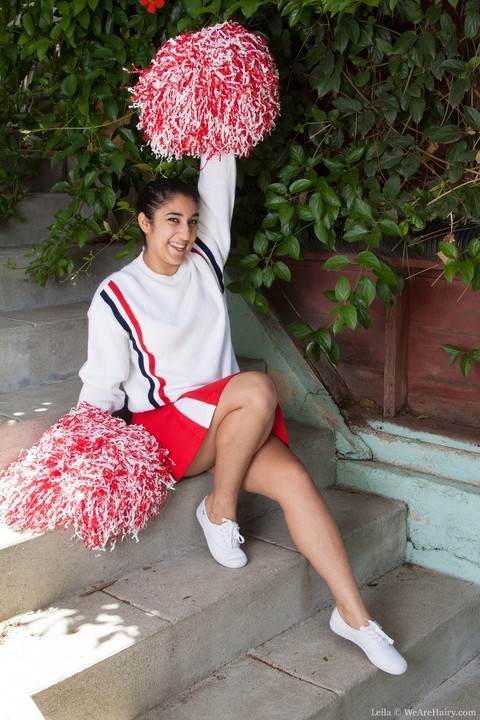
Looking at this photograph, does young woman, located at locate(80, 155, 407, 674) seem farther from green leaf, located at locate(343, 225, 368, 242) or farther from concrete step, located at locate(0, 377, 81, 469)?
green leaf, located at locate(343, 225, 368, 242)

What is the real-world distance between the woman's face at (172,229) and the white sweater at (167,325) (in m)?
0.07

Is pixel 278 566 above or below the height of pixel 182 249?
below

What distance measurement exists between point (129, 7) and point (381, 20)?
827mm

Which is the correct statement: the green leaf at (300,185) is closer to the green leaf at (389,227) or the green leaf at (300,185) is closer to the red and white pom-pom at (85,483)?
the green leaf at (389,227)

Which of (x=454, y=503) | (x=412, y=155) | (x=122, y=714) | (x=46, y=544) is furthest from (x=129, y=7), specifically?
(x=122, y=714)

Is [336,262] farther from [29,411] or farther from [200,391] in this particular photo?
[29,411]

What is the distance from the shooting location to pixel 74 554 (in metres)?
2.25

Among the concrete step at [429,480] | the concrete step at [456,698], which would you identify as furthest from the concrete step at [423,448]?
the concrete step at [456,698]

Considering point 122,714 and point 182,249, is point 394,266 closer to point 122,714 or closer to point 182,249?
point 182,249

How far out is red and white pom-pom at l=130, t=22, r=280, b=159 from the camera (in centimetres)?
234

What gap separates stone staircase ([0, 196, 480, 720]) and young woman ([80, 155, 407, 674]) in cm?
11

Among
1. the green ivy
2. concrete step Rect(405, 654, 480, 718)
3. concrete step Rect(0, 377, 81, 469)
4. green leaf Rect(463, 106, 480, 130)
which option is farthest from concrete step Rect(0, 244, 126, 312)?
concrete step Rect(405, 654, 480, 718)

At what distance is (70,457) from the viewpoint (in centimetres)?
223


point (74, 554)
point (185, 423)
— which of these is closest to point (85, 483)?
point (74, 554)
